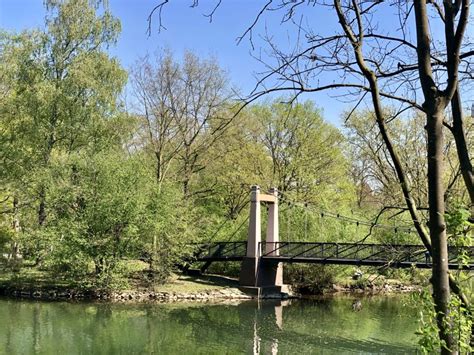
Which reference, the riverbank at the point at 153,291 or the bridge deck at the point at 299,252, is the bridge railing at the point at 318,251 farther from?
the riverbank at the point at 153,291

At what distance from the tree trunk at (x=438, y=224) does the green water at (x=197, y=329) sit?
862 cm

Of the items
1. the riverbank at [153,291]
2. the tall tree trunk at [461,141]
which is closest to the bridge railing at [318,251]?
the riverbank at [153,291]

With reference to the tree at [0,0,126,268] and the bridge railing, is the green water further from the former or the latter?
the tree at [0,0,126,268]

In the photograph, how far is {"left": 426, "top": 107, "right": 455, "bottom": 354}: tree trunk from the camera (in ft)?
5.52

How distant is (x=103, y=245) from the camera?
51.4 ft

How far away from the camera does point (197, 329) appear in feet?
39.7

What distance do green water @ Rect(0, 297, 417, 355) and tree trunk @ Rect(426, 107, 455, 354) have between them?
339 inches

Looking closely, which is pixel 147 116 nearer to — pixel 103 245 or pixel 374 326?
pixel 103 245

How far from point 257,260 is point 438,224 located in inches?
647

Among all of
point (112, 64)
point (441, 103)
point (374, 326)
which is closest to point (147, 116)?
point (112, 64)

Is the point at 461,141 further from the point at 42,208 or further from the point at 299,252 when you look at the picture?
the point at 42,208

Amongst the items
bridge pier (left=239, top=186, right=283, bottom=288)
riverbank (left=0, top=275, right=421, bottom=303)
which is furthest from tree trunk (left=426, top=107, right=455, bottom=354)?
bridge pier (left=239, top=186, right=283, bottom=288)

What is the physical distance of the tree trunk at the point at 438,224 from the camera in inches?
66.2

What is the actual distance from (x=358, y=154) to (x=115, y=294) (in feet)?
43.4
